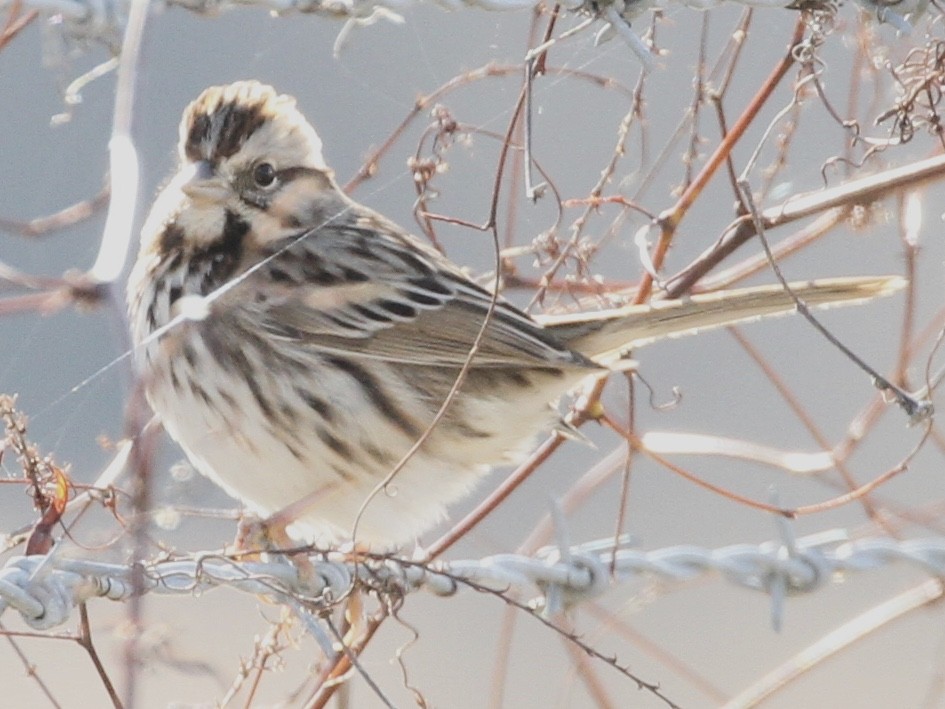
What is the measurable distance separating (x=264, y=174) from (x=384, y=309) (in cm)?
44

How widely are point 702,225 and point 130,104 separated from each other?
829cm

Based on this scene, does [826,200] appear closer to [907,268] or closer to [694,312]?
[907,268]

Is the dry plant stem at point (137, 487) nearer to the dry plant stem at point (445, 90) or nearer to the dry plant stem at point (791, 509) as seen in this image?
the dry plant stem at point (791, 509)

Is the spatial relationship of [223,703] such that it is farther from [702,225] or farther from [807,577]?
[702,225]

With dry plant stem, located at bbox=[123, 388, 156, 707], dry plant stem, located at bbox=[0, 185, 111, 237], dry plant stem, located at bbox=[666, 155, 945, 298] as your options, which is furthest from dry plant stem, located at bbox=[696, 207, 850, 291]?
dry plant stem, located at bbox=[123, 388, 156, 707]

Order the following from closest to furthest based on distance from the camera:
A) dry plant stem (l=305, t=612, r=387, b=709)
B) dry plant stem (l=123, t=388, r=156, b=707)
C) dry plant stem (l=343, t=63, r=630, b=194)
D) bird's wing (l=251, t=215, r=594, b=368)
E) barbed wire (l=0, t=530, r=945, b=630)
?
dry plant stem (l=123, t=388, r=156, b=707), barbed wire (l=0, t=530, r=945, b=630), dry plant stem (l=305, t=612, r=387, b=709), dry plant stem (l=343, t=63, r=630, b=194), bird's wing (l=251, t=215, r=594, b=368)

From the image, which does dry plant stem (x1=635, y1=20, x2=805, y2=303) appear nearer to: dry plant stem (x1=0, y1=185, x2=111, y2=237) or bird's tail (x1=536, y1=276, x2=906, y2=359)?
bird's tail (x1=536, y1=276, x2=906, y2=359)

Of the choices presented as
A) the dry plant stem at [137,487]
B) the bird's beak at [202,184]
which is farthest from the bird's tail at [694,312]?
the dry plant stem at [137,487]

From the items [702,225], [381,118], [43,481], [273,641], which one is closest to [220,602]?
[381,118]

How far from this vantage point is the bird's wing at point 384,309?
159 inches

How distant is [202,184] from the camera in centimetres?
389

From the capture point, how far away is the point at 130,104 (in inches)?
68.2

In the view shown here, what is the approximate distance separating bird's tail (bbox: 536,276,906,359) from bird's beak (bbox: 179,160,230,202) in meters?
0.89

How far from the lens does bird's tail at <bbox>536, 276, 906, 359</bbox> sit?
13.0ft
